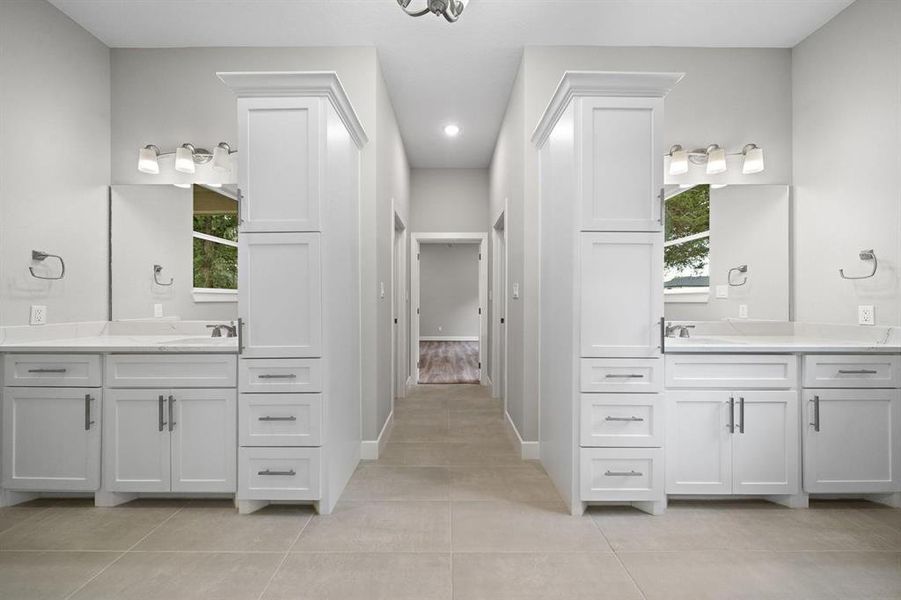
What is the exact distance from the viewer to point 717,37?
3.19 metres

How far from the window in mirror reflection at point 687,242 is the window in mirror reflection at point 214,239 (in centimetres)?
296

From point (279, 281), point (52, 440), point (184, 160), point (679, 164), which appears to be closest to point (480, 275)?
point (679, 164)

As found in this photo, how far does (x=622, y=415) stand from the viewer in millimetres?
2328

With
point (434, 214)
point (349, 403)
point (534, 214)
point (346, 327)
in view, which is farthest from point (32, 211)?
point (434, 214)

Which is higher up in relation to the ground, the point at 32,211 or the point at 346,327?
the point at 32,211

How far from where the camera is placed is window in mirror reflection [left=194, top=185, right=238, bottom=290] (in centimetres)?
306

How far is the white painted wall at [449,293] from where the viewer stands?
1155cm

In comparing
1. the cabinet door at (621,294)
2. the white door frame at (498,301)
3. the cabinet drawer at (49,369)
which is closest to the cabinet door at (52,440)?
the cabinet drawer at (49,369)

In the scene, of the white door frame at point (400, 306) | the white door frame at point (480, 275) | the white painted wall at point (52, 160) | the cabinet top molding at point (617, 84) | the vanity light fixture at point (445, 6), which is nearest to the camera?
the vanity light fixture at point (445, 6)

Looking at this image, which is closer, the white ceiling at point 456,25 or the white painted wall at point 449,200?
the white ceiling at point 456,25

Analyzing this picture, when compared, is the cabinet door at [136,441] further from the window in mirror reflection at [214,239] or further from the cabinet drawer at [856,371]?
the cabinet drawer at [856,371]

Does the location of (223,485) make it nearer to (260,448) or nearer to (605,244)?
(260,448)

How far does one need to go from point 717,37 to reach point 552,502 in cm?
332

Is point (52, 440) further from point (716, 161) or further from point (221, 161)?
point (716, 161)
